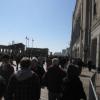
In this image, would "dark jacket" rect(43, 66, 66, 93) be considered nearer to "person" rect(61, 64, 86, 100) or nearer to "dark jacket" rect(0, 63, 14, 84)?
"dark jacket" rect(0, 63, 14, 84)

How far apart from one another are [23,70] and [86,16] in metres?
59.6

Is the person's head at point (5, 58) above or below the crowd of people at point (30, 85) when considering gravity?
above

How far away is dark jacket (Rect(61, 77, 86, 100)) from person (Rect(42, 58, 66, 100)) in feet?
6.12

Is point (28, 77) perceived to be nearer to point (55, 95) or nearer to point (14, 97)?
point (14, 97)

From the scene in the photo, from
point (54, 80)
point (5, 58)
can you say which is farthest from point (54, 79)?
point (5, 58)

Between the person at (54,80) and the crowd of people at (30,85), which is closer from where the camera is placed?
the crowd of people at (30,85)

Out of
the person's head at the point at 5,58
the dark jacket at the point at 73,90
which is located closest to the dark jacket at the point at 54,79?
the person's head at the point at 5,58

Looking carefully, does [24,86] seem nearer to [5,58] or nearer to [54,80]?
[54,80]

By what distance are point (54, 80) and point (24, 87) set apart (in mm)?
2623

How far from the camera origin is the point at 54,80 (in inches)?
432

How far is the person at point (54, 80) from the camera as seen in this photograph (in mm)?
10906

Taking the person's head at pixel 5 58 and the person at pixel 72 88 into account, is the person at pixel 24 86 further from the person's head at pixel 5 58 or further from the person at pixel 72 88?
the person's head at pixel 5 58

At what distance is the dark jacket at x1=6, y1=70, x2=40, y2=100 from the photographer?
840 centimetres

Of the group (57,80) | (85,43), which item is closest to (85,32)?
Result: (85,43)
